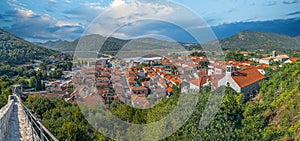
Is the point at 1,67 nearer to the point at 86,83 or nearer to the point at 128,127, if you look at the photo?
the point at 86,83

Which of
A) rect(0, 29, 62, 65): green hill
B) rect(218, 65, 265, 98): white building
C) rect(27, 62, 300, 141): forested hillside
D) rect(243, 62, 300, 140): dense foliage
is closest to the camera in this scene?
rect(243, 62, 300, 140): dense foliage

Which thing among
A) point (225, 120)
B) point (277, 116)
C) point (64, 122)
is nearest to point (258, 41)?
point (277, 116)

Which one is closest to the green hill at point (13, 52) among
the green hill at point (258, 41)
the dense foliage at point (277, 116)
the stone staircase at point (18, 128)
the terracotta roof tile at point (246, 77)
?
the terracotta roof tile at point (246, 77)

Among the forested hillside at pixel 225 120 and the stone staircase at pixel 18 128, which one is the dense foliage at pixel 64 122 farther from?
the stone staircase at pixel 18 128

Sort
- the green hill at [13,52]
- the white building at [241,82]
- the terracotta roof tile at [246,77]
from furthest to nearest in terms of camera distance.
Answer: the green hill at [13,52]
the terracotta roof tile at [246,77]
the white building at [241,82]

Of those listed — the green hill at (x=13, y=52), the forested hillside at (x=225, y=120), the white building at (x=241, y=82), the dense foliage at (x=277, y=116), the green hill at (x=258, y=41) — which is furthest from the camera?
the green hill at (x=258, y=41)

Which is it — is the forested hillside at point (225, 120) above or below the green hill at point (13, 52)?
below

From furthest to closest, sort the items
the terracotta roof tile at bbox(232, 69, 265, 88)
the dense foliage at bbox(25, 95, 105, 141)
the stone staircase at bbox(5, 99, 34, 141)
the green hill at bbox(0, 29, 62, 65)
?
the green hill at bbox(0, 29, 62, 65) < the terracotta roof tile at bbox(232, 69, 265, 88) < the dense foliage at bbox(25, 95, 105, 141) < the stone staircase at bbox(5, 99, 34, 141)

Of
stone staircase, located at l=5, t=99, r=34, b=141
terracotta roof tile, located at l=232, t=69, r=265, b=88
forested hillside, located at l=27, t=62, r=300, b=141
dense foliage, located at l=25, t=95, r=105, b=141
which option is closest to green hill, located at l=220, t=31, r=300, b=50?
terracotta roof tile, located at l=232, t=69, r=265, b=88

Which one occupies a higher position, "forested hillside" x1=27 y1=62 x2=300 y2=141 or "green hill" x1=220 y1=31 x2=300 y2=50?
"green hill" x1=220 y1=31 x2=300 y2=50

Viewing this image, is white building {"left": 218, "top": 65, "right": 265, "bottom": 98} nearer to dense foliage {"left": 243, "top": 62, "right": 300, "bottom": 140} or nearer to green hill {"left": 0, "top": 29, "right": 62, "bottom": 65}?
dense foliage {"left": 243, "top": 62, "right": 300, "bottom": 140}

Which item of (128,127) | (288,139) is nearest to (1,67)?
(128,127)

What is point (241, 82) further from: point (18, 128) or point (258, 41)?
point (258, 41)
